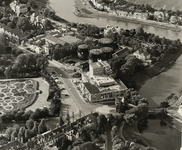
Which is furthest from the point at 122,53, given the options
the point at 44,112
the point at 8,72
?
the point at 44,112

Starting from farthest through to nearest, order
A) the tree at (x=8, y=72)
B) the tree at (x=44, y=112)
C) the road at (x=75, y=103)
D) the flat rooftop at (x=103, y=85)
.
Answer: the tree at (x=8, y=72) < the flat rooftop at (x=103, y=85) < the road at (x=75, y=103) < the tree at (x=44, y=112)

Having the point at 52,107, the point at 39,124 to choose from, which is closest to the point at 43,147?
the point at 39,124

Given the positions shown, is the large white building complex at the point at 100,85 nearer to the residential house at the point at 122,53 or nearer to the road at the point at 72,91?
the road at the point at 72,91

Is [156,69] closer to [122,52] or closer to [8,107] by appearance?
[122,52]

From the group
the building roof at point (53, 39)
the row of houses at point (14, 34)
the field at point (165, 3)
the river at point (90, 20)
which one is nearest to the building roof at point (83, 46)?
the building roof at point (53, 39)

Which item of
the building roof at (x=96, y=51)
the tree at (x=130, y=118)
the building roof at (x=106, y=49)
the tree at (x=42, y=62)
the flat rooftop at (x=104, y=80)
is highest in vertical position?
the building roof at (x=106, y=49)

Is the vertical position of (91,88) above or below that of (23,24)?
below

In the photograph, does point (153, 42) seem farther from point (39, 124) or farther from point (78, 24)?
point (39, 124)
